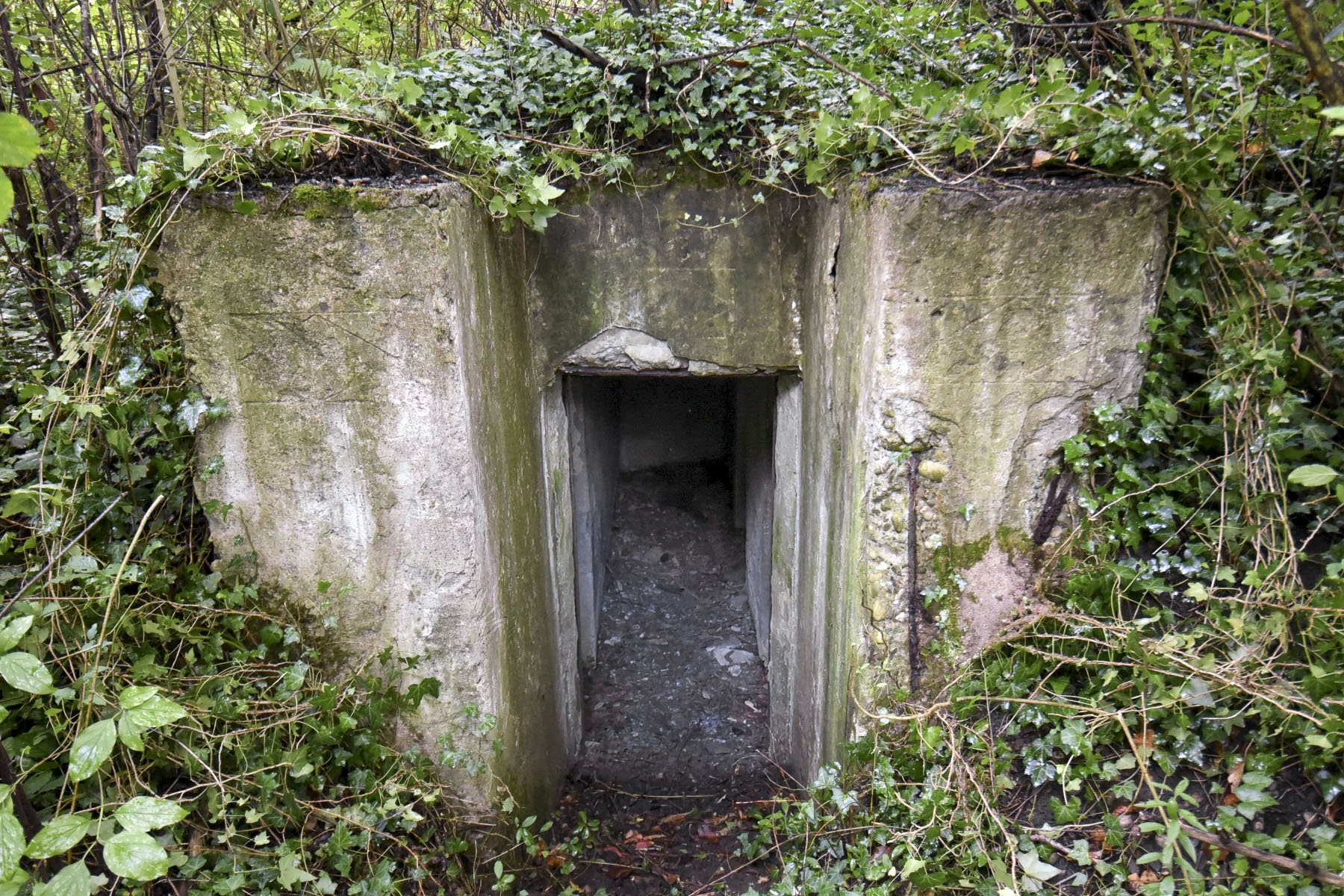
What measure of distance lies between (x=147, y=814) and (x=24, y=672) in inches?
15.6

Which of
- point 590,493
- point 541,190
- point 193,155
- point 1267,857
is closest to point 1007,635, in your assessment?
point 1267,857

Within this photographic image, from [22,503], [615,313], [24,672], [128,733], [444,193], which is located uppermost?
[444,193]

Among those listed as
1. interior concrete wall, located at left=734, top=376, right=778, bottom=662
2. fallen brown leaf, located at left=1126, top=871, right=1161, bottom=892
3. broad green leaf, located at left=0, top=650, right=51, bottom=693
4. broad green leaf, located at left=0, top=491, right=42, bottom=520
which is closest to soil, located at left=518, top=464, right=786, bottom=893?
interior concrete wall, located at left=734, top=376, right=778, bottom=662

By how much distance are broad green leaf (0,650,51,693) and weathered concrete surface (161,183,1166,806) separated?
1.02 meters

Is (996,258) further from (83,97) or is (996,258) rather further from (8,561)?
(83,97)

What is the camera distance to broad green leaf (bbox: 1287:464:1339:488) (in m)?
1.81

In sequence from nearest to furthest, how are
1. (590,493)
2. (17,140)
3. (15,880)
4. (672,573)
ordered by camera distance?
(17,140)
(15,880)
(590,493)
(672,573)

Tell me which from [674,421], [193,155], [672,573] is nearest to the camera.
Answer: [193,155]

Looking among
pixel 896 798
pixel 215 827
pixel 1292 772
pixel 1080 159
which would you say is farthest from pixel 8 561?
pixel 1292 772

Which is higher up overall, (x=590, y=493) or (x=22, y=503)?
(x=22, y=503)

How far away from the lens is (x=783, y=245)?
3014mm

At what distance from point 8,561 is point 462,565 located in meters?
1.38

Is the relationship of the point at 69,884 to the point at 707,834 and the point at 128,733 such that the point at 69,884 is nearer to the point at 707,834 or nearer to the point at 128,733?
the point at 128,733

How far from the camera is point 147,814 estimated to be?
1545mm
